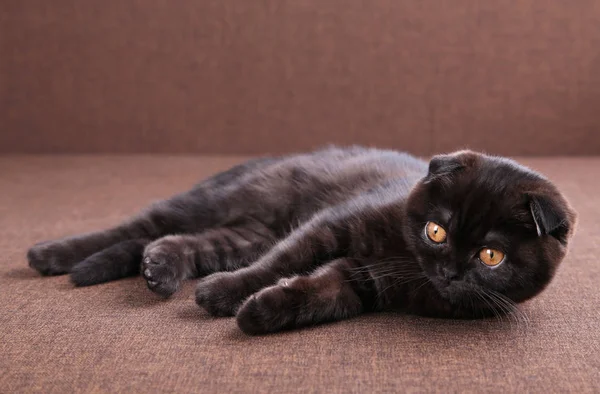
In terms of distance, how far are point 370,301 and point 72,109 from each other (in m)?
2.55

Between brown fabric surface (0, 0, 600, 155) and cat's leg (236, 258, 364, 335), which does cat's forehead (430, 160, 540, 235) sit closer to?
cat's leg (236, 258, 364, 335)

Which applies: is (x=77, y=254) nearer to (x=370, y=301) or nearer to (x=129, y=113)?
(x=370, y=301)

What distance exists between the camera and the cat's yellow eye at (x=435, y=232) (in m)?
1.62

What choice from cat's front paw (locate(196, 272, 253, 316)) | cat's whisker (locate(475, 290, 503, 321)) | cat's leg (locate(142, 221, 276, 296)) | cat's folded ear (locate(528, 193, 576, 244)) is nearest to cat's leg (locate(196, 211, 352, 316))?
cat's front paw (locate(196, 272, 253, 316))

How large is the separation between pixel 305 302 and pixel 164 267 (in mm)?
402

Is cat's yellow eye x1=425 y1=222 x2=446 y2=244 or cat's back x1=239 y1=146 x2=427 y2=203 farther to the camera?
cat's back x1=239 y1=146 x2=427 y2=203

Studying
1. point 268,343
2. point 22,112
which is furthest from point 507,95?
A: point 268,343

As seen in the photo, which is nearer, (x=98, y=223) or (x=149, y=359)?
(x=149, y=359)

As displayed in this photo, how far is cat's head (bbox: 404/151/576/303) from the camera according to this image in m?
1.54

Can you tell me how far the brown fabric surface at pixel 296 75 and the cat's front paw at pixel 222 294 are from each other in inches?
88.3

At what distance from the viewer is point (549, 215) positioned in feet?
4.99

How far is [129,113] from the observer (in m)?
3.84

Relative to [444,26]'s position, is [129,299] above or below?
below

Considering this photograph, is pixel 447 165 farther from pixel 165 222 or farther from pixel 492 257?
pixel 165 222
